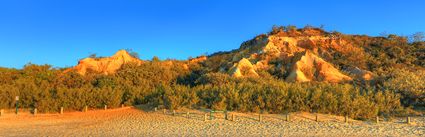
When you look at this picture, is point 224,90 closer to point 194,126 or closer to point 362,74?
point 194,126

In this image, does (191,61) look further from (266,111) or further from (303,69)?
(266,111)

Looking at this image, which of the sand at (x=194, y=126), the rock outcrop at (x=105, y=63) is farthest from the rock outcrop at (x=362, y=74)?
the rock outcrop at (x=105, y=63)

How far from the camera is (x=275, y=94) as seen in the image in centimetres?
1983

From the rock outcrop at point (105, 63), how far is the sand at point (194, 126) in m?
14.6

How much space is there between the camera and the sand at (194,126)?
1483cm

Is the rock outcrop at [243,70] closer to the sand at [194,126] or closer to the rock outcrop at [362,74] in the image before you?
the rock outcrop at [362,74]

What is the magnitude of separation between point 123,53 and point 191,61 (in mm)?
6749

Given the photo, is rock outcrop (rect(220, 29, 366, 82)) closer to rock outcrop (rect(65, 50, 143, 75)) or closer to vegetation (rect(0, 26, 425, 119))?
vegetation (rect(0, 26, 425, 119))

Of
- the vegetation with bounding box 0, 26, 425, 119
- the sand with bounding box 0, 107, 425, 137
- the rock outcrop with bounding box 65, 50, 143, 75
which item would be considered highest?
the rock outcrop with bounding box 65, 50, 143, 75

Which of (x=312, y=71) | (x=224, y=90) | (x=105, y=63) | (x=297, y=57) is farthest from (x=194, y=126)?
(x=105, y=63)

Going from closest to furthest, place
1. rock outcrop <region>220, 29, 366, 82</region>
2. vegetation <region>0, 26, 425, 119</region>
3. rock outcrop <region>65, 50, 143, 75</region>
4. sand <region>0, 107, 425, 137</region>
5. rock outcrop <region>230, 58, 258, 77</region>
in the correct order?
sand <region>0, 107, 425, 137</region> → vegetation <region>0, 26, 425, 119</region> → rock outcrop <region>220, 29, 366, 82</region> → rock outcrop <region>230, 58, 258, 77</region> → rock outcrop <region>65, 50, 143, 75</region>

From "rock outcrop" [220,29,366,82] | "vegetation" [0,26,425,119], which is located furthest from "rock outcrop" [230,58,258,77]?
"vegetation" [0,26,425,119]

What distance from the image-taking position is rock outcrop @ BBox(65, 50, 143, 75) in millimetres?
35366

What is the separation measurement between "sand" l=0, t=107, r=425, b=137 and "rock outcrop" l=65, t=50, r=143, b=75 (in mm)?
14550
